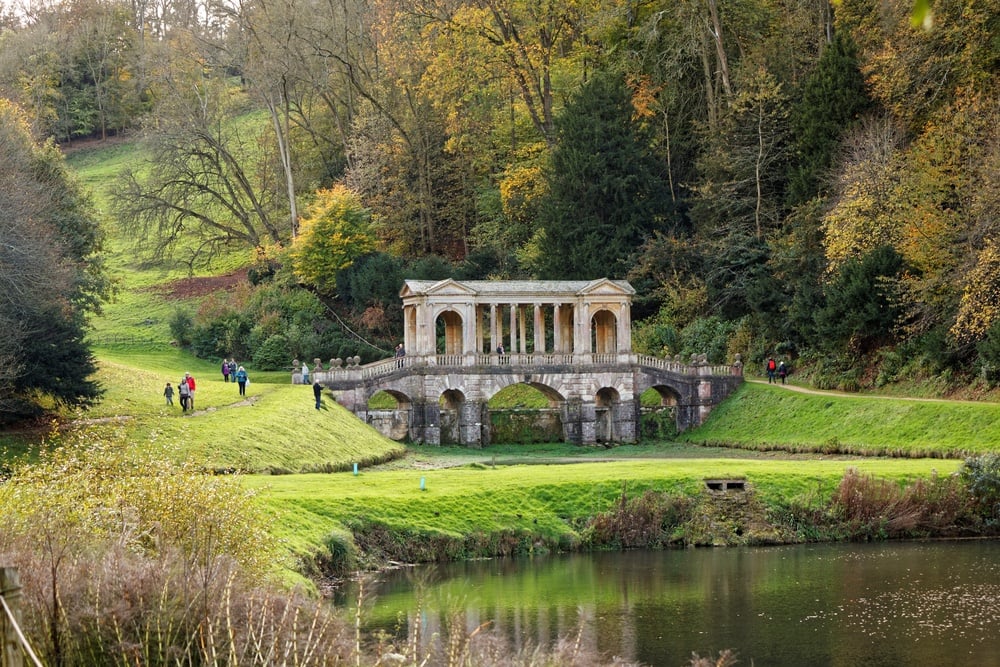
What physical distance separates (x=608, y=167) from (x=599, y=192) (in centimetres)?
145

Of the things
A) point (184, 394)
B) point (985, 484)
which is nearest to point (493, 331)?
point (184, 394)

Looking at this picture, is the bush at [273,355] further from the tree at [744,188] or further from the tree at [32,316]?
the tree at [32,316]

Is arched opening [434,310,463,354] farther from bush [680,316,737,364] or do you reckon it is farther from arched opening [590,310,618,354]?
bush [680,316,737,364]

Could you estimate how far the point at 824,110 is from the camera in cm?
7025

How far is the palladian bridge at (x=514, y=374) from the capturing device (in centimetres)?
6612

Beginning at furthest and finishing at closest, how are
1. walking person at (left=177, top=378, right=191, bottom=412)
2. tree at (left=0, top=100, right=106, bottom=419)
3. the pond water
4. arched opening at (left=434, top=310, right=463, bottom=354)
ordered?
arched opening at (left=434, top=310, right=463, bottom=354), walking person at (left=177, top=378, right=191, bottom=412), tree at (left=0, top=100, right=106, bottom=419), the pond water

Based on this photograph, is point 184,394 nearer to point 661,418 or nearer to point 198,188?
point 661,418

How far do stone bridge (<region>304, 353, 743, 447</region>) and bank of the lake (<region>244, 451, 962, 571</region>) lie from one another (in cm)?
1941

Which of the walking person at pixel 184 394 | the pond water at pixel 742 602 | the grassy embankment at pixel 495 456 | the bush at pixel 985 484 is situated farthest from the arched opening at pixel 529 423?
the pond water at pixel 742 602

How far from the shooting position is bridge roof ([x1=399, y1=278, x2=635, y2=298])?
66.9 meters

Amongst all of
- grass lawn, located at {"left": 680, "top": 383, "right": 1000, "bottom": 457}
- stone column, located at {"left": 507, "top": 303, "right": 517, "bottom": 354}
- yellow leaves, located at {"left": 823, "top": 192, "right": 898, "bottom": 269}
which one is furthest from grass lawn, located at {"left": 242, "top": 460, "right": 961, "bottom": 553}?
stone column, located at {"left": 507, "top": 303, "right": 517, "bottom": 354}

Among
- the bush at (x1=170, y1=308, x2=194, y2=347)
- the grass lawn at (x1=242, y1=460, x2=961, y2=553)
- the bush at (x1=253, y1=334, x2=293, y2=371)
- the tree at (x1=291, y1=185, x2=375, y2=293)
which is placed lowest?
the grass lawn at (x1=242, y1=460, x2=961, y2=553)

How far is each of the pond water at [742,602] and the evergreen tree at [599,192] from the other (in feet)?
128

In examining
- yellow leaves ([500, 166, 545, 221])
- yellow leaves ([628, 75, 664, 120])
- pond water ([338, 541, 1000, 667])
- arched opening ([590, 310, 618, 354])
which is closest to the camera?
pond water ([338, 541, 1000, 667])
